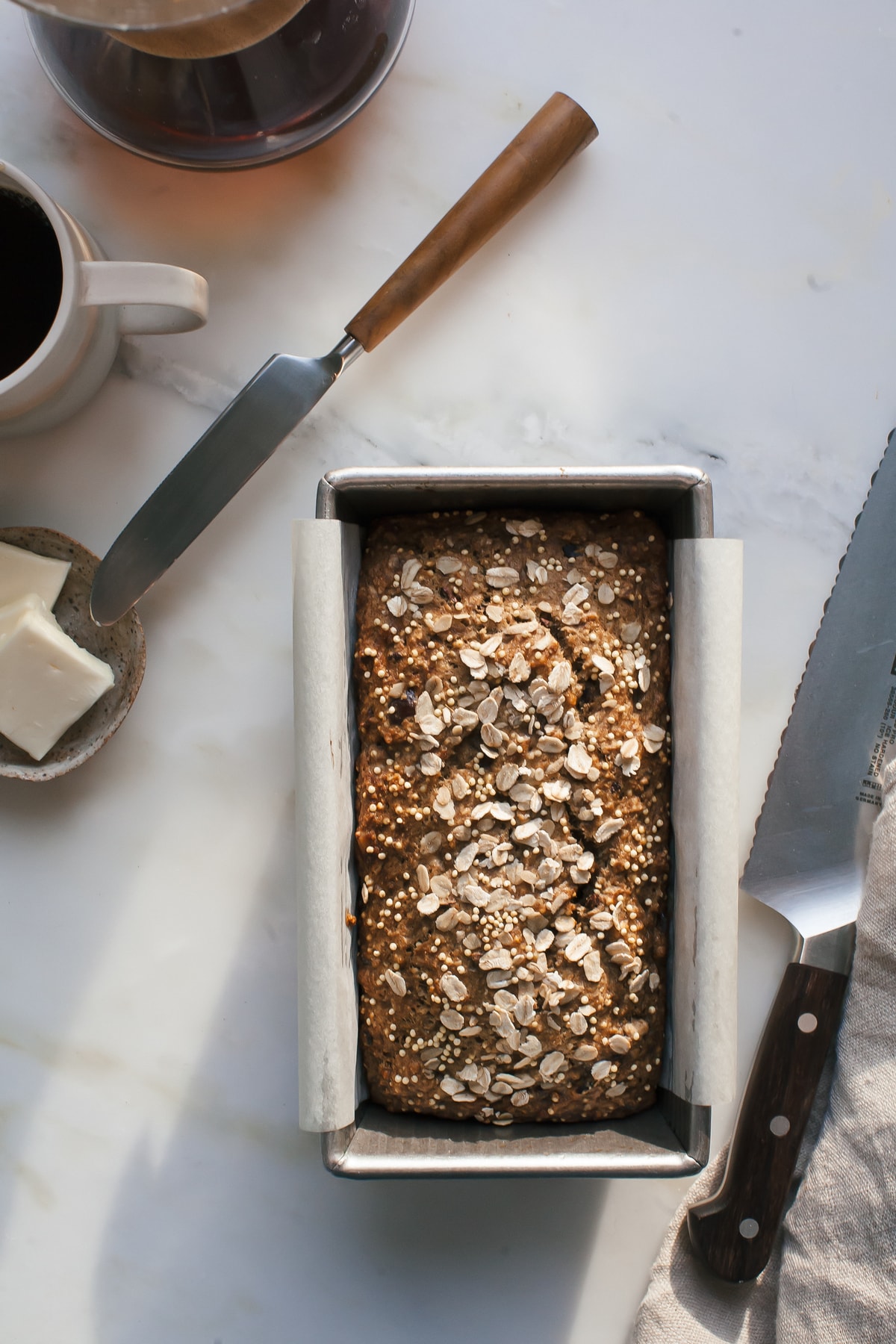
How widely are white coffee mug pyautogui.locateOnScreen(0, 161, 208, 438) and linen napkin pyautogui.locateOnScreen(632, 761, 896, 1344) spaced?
95cm

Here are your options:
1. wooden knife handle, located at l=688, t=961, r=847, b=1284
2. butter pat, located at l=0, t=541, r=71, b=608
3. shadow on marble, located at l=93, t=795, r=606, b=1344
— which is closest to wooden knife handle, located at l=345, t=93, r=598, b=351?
butter pat, located at l=0, t=541, r=71, b=608

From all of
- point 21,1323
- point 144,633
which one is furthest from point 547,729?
point 21,1323

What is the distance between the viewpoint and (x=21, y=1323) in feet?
4.09

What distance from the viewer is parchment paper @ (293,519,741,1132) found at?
38.7 inches

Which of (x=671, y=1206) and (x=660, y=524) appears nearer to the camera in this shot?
(x=660, y=524)

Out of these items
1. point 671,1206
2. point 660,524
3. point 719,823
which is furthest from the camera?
point 671,1206

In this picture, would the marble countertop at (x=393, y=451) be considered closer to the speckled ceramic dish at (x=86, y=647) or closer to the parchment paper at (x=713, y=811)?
the speckled ceramic dish at (x=86, y=647)

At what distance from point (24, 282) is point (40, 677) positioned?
1.43 feet

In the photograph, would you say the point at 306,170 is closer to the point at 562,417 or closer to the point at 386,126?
the point at 386,126

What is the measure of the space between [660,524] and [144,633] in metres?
0.63

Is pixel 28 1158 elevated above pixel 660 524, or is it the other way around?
pixel 660 524

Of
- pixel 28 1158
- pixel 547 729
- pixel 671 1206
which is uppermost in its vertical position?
pixel 547 729

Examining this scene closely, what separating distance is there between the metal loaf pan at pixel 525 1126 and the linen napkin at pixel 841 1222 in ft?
0.79

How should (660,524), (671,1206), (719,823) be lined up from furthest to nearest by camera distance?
(671,1206), (660,524), (719,823)
